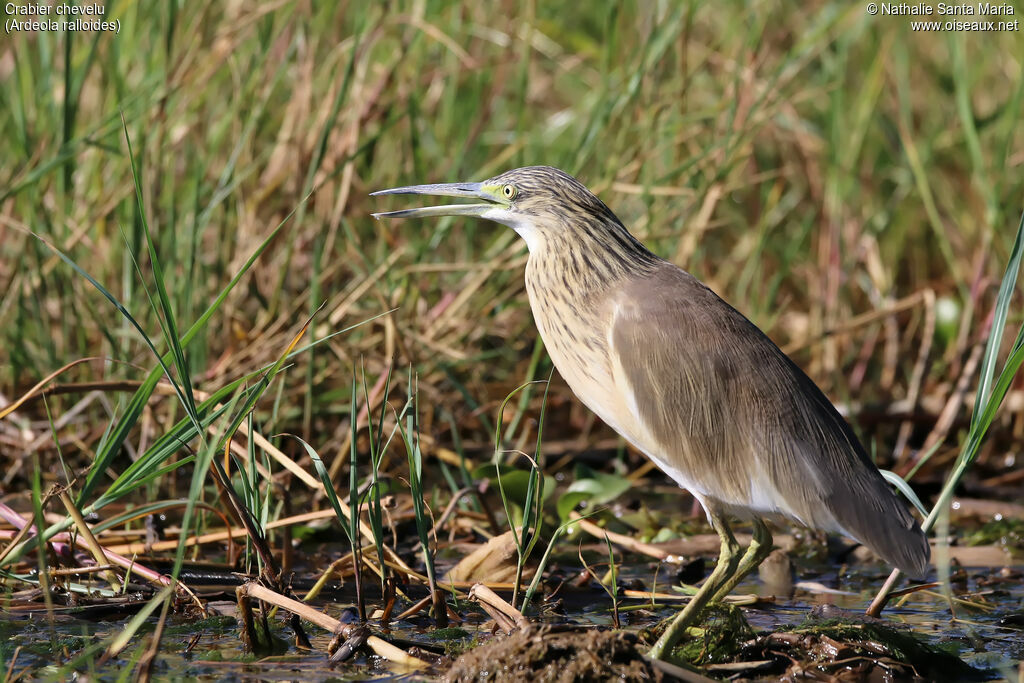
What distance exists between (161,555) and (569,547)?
1319 millimetres

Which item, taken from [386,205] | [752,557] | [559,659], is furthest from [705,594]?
[386,205]

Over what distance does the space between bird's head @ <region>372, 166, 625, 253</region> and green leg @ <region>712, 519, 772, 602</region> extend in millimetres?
970

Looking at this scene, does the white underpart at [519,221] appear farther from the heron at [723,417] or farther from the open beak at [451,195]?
the heron at [723,417]

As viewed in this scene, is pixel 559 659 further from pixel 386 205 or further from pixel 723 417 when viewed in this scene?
pixel 386 205

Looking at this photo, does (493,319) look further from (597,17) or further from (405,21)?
(597,17)

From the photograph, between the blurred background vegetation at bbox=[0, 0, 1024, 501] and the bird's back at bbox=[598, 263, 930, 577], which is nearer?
the bird's back at bbox=[598, 263, 930, 577]

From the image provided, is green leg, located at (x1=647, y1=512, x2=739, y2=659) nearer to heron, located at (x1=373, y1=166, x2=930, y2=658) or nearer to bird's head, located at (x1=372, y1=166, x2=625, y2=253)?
heron, located at (x1=373, y1=166, x2=930, y2=658)

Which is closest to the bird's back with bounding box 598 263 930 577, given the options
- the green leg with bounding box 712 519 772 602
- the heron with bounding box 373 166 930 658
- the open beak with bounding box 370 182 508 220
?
the heron with bounding box 373 166 930 658

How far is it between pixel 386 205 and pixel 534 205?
2.01 m

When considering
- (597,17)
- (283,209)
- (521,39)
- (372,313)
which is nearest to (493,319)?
(372,313)

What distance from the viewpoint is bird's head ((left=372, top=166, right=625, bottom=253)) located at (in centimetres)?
354

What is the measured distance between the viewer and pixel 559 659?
2.64 m

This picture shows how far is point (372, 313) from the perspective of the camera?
→ 4.70 metres

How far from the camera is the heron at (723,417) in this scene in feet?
10.4
